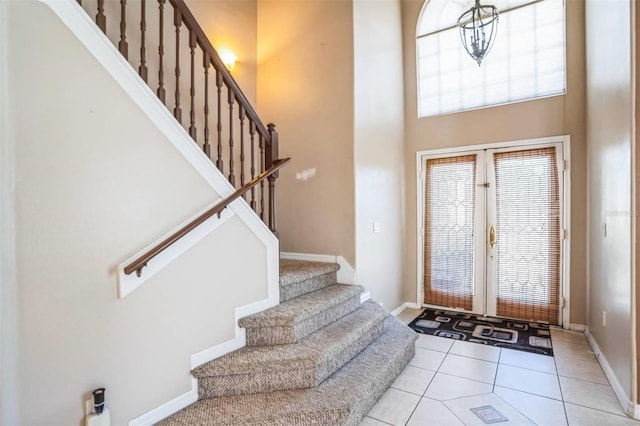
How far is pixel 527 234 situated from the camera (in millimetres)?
4004

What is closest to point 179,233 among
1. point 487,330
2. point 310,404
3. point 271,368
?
point 271,368

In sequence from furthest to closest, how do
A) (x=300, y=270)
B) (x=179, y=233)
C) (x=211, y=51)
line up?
(x=300, y=270)
(x=211, y=51)
(x=179, y=233)

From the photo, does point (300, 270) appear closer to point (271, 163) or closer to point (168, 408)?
point (271, 163)

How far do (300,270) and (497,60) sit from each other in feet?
12.0

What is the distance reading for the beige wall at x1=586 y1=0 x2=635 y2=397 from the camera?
7.61ft

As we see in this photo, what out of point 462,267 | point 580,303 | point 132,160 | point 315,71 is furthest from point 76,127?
point 580,303

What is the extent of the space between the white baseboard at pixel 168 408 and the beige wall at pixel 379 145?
75.0 inches

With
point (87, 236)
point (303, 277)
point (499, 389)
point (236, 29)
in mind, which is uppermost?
point (236, 29)

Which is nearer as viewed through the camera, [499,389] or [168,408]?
[168,408]

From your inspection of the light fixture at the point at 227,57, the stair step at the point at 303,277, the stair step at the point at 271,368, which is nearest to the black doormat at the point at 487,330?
the stair step at the point at 303,277

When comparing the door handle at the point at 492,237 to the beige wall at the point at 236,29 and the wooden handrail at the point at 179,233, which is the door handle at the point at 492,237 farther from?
the beige wall at the point at 236,29

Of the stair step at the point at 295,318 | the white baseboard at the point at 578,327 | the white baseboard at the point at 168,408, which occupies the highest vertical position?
the stair step at the point at 295,318

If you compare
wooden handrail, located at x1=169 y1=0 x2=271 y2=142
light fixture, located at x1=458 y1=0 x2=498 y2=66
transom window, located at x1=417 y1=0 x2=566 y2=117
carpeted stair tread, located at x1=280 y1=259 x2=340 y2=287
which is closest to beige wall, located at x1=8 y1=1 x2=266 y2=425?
wooden handrail, located at x1=169 y1=0 x2=271 y2=142

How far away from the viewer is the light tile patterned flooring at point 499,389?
222 centimetres
